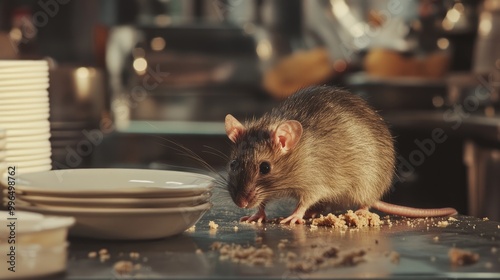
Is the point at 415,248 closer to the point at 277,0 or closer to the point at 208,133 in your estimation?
the point at 208,133

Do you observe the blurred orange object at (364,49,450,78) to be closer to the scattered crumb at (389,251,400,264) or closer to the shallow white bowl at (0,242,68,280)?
the scattered crumb at (389,251,400,264)

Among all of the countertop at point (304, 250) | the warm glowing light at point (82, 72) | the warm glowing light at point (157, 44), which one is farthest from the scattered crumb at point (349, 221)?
the warm glowing light at point (157, 44)

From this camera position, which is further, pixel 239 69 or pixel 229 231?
pixel 239 69

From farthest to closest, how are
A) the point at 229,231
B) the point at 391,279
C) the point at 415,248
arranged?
the point at 229,231 < the point at 415,248 < the point at 391,279

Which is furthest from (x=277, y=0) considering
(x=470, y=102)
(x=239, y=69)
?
(x=470, y=102)

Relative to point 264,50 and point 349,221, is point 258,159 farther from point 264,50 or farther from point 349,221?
point 264,50

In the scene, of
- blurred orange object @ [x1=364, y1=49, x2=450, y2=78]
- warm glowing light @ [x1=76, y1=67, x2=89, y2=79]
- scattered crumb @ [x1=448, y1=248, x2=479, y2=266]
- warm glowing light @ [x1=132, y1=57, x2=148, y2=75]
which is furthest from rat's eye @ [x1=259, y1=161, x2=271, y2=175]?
blurred orange object @ [x1=364, y1=49, x2=450, y2=78]

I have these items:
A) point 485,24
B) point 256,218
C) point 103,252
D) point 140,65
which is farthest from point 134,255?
point 140,65

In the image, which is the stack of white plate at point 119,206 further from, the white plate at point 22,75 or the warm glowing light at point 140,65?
the warm glowing light at point 140,65
